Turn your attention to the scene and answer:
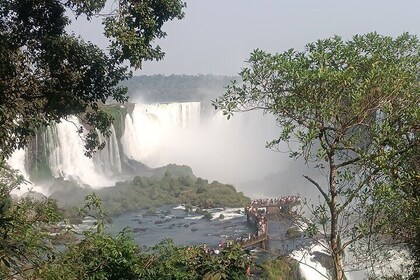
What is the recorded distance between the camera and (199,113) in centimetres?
5200

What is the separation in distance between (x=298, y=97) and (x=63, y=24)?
10.6 feet

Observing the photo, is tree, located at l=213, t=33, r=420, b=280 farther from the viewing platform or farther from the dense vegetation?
the dense vegetation

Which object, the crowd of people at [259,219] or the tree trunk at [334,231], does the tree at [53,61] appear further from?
the crowd of people at [259,219]

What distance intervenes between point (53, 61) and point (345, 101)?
140 inches

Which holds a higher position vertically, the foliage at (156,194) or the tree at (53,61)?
the tree at (53,61)

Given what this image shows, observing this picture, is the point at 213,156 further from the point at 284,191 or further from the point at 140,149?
the point at 284,191

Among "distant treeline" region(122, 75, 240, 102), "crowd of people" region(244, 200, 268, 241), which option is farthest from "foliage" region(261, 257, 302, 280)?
"distant treeline" region(122, 75, 240, 102)

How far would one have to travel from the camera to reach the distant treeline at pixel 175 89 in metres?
90.5

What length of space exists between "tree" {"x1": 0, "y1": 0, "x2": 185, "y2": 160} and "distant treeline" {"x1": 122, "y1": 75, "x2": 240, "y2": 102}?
4951cm

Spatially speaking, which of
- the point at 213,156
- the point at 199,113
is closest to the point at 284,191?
the point at 213,156

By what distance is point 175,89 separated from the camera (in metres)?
117

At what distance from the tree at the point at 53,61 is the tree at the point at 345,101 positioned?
4.60 ft

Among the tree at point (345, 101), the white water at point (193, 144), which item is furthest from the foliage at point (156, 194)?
the tree at point (345, 101)

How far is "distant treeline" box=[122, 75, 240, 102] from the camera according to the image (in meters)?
90.5
